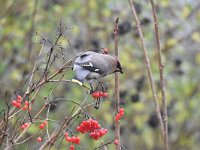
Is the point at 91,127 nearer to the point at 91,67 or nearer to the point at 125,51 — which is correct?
the point at 91,67

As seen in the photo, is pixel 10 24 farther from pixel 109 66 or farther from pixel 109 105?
pixel 109 66

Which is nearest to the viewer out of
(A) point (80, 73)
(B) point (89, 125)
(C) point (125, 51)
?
(B) point (89, 125)

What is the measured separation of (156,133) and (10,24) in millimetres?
2599

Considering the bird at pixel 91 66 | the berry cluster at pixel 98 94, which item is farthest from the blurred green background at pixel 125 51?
the berry cluster at pixel 98 94

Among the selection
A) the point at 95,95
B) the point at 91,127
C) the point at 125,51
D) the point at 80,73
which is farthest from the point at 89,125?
the point at 125,51

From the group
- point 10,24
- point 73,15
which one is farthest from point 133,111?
point 10,24

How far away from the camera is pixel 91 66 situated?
257cm

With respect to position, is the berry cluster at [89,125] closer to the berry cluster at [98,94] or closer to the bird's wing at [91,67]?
the berry cluster at [98,94]

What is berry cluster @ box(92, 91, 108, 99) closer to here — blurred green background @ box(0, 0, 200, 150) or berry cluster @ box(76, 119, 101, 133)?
berry cluster @ box(76, 119, 101, 133)

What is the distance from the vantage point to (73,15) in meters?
6.77

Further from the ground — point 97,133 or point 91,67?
point 91,67

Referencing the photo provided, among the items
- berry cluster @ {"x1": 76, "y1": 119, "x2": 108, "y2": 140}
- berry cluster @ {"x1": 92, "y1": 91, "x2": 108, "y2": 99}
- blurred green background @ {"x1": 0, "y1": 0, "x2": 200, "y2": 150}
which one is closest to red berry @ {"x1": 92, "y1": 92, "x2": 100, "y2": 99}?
berry cluster @ {"x1": 92, "y1": 91, "x2": 108, "y2": 99}

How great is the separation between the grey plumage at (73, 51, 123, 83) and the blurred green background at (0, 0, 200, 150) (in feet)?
9.33

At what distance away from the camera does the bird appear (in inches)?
99.6
